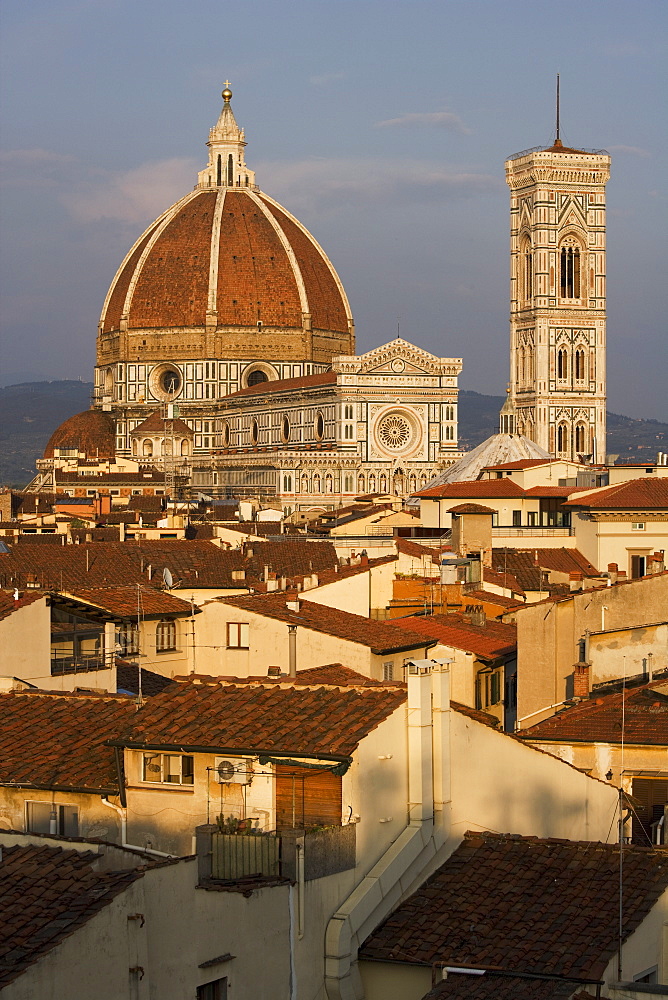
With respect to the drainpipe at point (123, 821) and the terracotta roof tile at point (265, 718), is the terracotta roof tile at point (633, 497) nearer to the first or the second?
the terracotta roof tile at point (265, 718)

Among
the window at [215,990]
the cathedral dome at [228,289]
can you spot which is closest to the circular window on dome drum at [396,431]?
the cathedral dome at [228,289]

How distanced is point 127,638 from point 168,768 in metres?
9.39

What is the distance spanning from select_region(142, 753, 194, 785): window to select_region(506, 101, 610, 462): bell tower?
112 m

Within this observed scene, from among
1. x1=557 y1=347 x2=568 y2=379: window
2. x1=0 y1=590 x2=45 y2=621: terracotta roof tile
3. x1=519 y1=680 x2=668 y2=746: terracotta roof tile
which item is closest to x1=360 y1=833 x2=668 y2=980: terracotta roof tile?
x1=519 y1=680 x2=668 y2=746: terracotta roof tile

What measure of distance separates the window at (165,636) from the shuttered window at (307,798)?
10.0 m

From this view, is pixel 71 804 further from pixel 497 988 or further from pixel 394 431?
pixel 394 431

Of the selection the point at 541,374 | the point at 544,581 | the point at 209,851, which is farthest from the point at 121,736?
the point at 541,374

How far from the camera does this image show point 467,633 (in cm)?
1858

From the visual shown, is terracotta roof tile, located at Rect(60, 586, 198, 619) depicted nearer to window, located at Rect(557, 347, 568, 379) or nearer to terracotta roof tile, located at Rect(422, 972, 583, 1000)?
terracotta roof tile, located at Rect(422, 972, 583, 1000)

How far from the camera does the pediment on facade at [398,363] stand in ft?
351

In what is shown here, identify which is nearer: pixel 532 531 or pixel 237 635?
pixel 237 635

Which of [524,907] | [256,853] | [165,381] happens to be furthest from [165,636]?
[165,381]

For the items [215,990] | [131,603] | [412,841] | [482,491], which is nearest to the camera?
[215,990]

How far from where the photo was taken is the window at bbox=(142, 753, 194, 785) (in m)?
9.38
